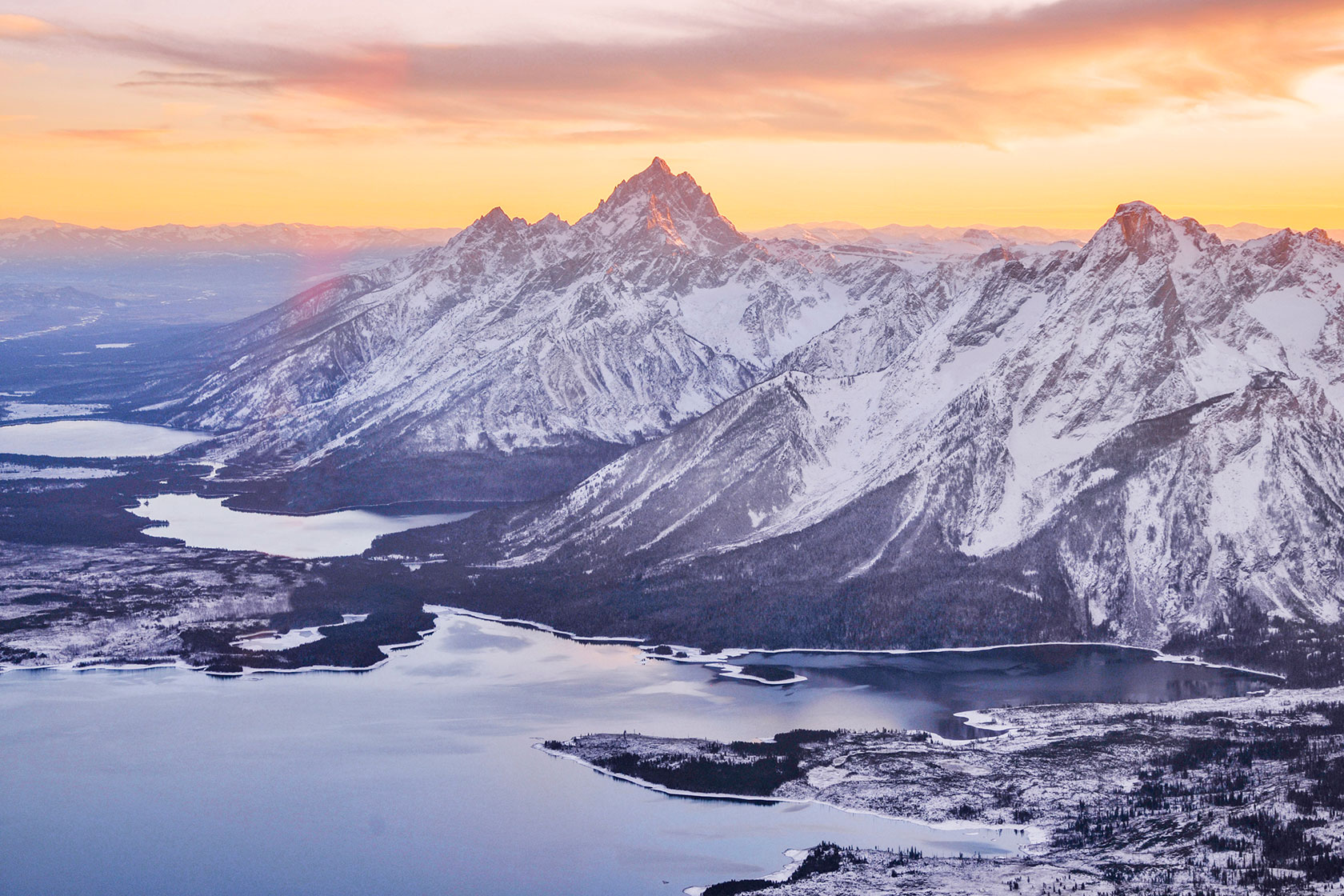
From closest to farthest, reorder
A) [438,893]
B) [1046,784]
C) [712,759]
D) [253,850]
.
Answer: [438,893] → [253,850] → [1046,784] → [712,759]

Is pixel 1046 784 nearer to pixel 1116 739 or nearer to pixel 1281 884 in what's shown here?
pixel 1116 739

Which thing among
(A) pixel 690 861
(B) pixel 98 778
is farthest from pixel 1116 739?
(B) pixel 98 778

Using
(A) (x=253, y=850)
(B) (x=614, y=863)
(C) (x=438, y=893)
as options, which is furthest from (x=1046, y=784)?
(A) (x=253, y=850)

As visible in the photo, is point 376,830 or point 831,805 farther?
point 831,805

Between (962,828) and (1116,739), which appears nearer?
(962,828)

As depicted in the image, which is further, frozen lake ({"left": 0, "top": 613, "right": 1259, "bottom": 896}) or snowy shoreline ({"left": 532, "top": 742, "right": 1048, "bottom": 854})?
snowy shoreline ({"left": 532, "top": 742, "right": 1048, "bottom": 854})

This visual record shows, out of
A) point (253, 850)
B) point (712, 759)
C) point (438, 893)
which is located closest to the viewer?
point (438, 893)

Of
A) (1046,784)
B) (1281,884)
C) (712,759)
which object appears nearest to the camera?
(1281,884)

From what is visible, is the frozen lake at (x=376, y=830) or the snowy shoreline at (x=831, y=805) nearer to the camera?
the frozen lake at (x=376, y=830)

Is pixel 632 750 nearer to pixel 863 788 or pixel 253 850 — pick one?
pixel 863 788
